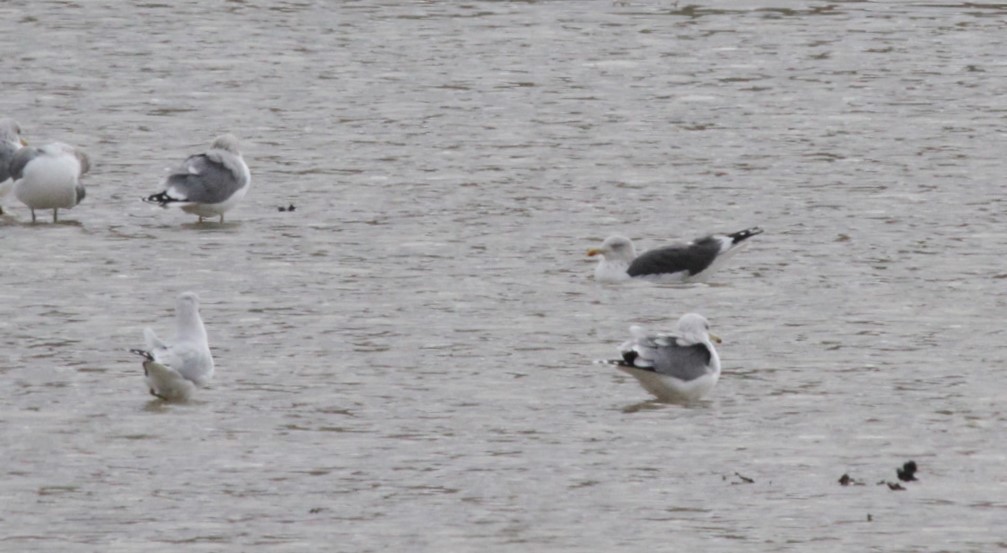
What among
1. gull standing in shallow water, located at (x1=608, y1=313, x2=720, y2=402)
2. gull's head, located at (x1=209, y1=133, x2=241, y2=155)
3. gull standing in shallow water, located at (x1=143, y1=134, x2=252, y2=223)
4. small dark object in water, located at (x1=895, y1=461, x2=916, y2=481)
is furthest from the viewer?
gull's head, located at (x1=209, y1=133, x2=241, y2=155)

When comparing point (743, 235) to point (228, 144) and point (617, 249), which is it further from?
point (228, 144)

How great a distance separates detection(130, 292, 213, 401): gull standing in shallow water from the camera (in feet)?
40.0

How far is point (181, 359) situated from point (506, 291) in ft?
12.9

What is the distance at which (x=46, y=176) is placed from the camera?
18.1 m

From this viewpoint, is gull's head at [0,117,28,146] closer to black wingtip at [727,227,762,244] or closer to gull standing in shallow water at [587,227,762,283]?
gull standing in shallow water at [587,227,762,283]

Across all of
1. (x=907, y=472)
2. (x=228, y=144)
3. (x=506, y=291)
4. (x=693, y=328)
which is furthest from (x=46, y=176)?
(x=907, y=472)

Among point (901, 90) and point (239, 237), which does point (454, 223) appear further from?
point (901, 90)

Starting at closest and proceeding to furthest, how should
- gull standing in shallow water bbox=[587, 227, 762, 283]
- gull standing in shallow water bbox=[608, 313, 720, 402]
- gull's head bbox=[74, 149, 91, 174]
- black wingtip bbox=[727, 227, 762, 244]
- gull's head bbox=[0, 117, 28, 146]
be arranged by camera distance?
1. gull standing in shallow water bbox=[608, 313, 720, 402]
2. gull standing in shallow water bbox=[587, 227, 762, 283]
3. black wingtip bbox=[727, 227, 762, 244]
4. gull's head bbox=[74, 149, 91, 174]
5. gull's head bbox=[0, 117, 28, 146]

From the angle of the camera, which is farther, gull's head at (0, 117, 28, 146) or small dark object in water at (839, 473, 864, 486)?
gull's head at (0, 117, 28, 146)

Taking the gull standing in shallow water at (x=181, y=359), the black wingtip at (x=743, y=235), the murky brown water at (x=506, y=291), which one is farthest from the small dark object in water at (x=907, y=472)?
the black wingtip at (x=743, y=235)

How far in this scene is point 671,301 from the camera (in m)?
15.9

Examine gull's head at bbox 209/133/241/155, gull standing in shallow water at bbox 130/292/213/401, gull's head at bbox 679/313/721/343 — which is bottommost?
gull's head at bbox 209/133/241/155

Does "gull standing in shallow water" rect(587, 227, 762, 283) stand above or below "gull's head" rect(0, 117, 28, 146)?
below

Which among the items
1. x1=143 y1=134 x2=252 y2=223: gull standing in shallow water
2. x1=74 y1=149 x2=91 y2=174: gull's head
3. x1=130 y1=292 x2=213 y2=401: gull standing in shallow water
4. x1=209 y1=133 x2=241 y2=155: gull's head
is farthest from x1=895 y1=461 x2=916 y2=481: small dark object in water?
x1=74 y1=149 x2=91 y2=174: gull's head
